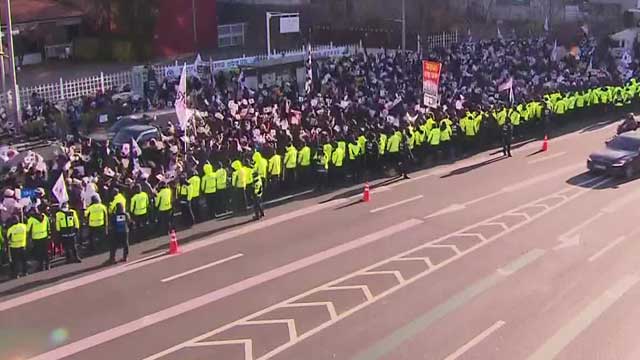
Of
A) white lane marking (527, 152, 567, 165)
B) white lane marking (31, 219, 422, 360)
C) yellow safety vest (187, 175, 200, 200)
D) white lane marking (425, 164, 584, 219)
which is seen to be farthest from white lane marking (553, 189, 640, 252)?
yellow safety vest (187, 175, 200, 200)

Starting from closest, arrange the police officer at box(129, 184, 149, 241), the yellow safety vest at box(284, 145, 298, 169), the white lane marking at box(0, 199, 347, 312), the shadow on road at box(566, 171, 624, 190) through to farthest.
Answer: the white lane marking at box(0, 199, 347, 312), the police officer at box(129, 184, 149, 241), the yellow safety vest at box(284, 145, 298, 169), the shadow on road at box(566, 171, 624, 190)

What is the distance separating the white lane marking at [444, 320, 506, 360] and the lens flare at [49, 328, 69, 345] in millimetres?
6272

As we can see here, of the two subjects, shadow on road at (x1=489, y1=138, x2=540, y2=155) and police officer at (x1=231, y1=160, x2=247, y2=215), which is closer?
police officer at (x1=231, y1=160, x2=247, y2=215)

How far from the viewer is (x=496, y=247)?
1870cm

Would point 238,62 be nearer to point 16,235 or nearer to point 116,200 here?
point 116,200

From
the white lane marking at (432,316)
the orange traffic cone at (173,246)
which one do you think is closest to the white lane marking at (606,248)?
the white lane marking at (432,316)

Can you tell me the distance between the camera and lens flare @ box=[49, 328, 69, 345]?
14.1 m

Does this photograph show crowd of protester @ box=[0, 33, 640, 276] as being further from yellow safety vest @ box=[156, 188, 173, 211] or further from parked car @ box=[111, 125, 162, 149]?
parked car @ box=[111, 125, 162, 149]

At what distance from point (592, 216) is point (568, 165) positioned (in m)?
6.45

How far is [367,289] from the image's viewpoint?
52.9 feet

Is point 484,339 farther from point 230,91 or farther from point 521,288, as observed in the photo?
point 230,91

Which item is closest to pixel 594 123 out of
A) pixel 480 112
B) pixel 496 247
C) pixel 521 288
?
pixel 480 112

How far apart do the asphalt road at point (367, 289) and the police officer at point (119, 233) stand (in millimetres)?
370

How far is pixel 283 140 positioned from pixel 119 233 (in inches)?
307
